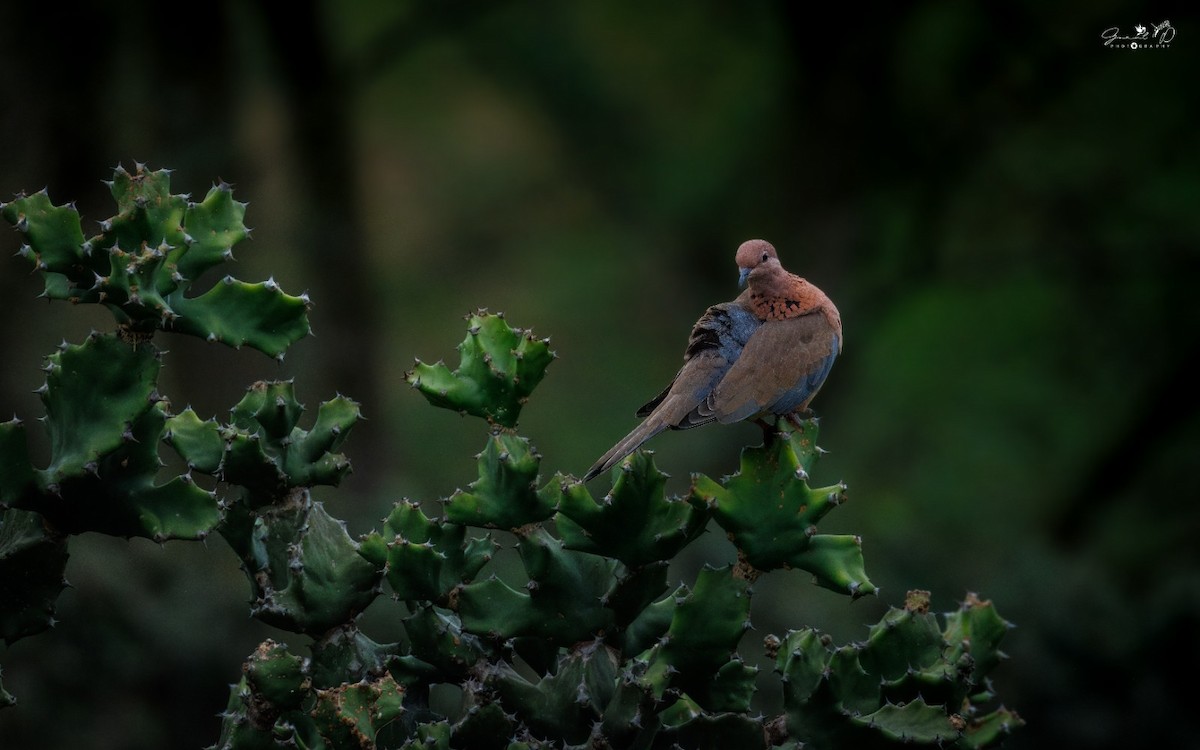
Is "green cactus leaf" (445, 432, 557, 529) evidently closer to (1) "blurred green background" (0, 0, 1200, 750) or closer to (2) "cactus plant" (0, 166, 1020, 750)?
(2) "cactus plant" (0, 166, 1020, 750)

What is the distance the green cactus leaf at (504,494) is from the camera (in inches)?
114

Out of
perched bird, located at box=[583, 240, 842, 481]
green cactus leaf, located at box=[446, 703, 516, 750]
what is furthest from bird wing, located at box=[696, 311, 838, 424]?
green cactus leaf, located at box=[446, 703, 516, 750]

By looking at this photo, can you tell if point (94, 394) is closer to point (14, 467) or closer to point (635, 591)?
point (14, 467)

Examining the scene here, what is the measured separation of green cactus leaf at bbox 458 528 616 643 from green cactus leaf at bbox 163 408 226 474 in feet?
2.13

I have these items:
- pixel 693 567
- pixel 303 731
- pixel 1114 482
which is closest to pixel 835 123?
pixel 1114 482

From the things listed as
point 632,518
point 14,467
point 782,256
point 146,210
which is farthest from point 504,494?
point 782,256

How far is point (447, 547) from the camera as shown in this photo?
3.04 m

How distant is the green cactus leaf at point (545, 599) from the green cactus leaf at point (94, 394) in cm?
83

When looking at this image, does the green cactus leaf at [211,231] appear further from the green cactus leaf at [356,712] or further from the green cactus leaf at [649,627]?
the green cactus leaf at [649,627]

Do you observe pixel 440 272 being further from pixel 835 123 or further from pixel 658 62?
pixel 835 123

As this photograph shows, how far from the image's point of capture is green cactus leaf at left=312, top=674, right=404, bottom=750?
104 inches

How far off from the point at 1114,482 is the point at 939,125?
3.21 metres

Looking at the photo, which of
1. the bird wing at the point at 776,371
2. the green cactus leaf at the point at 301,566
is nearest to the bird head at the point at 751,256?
the bird wing at the point at 776,371

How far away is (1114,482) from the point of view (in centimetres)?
1042
